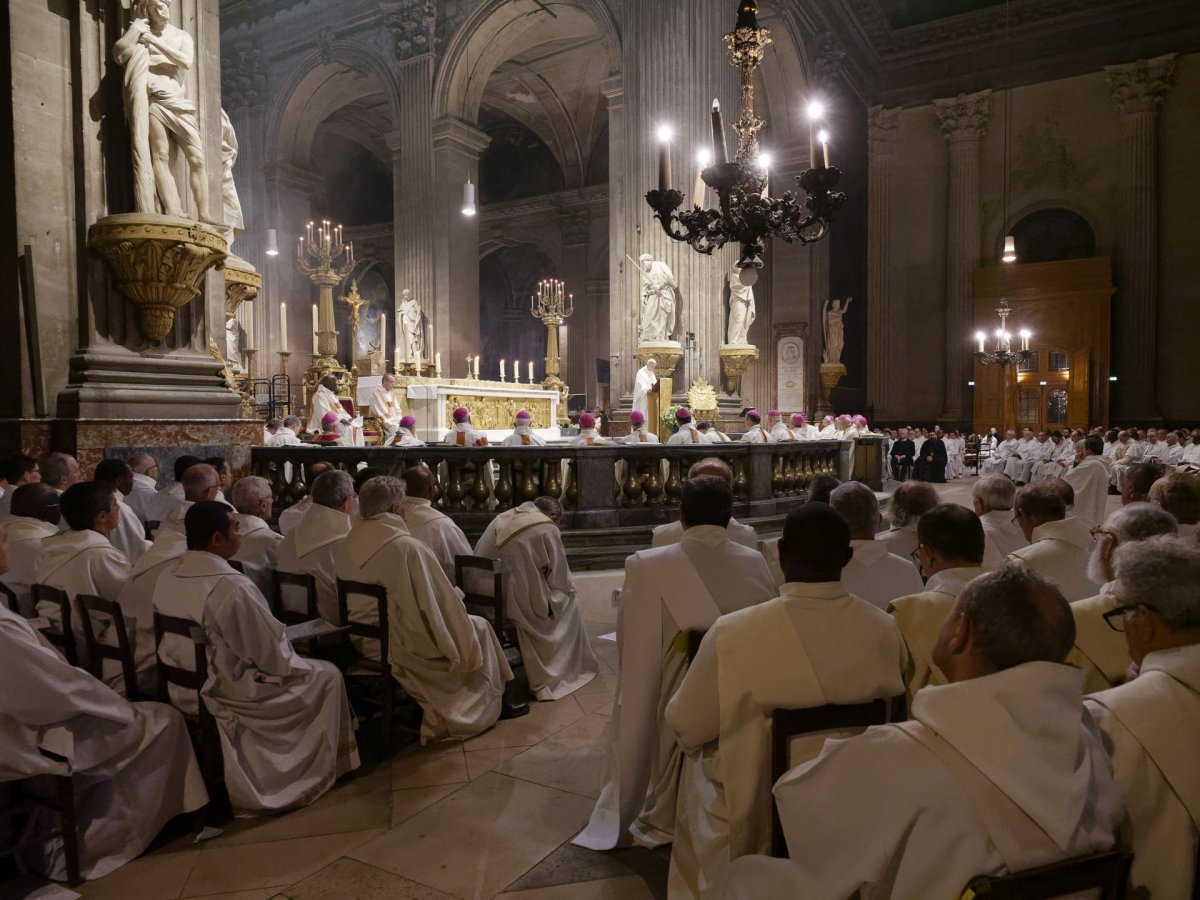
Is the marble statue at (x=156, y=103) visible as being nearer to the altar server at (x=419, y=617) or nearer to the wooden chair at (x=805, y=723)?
the altar server at (x=419, y=617)

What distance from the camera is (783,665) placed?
194 centimetres

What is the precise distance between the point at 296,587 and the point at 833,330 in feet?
62.8

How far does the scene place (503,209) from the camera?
27047mm

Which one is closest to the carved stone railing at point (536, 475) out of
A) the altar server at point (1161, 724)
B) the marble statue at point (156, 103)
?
the marble statue at point (156, 103)

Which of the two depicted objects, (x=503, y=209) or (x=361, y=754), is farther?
(x=503, y=209)

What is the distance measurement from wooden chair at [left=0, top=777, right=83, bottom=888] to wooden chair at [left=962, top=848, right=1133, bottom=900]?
107 inches

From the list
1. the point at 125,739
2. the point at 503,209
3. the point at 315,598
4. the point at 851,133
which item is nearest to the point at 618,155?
the point at 851,133

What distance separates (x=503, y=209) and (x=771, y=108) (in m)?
10.4

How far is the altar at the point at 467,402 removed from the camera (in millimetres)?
13148

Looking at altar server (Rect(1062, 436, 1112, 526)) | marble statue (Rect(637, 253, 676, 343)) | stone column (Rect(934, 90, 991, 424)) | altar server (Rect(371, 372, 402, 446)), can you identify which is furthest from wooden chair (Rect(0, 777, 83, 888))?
stone column (Rect(934, 90, 991, 424))

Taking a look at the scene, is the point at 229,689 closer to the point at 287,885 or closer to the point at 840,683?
the point at 287,885

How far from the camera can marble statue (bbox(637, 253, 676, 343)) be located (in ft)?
45.8

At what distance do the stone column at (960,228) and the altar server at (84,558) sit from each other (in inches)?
896

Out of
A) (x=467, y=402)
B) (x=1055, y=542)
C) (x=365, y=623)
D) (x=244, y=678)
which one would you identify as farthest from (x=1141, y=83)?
(x=244, y=678)
